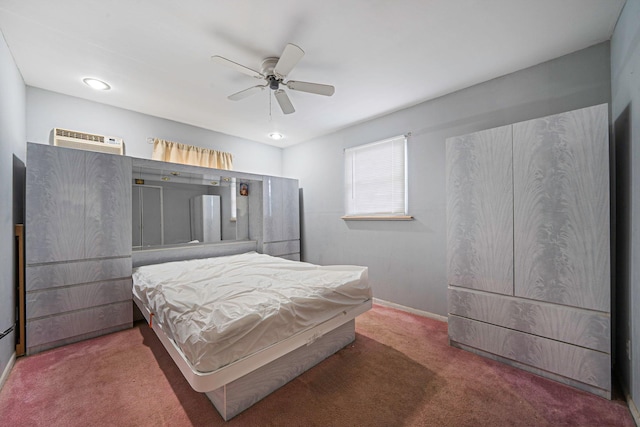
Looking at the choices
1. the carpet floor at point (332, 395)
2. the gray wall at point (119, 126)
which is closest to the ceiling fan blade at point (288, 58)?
the gray wall at point (119, 126)

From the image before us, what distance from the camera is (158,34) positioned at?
79.4 inches

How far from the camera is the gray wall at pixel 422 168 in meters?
2.32

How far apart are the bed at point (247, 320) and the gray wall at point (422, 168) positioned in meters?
Answer: 1.17

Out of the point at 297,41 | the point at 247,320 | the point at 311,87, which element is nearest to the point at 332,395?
the point at 247,320

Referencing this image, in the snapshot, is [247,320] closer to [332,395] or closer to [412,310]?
[332,395]

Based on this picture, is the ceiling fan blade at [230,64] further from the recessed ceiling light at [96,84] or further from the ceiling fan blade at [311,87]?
the recessed ceiling light at [96,84]

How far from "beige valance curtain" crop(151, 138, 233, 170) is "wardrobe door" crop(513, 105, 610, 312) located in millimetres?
4044

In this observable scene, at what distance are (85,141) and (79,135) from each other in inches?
4.7

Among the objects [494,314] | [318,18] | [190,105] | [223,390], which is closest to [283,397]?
[223,390]

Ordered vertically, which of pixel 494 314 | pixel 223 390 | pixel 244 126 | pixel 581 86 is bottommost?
pixel 223 390

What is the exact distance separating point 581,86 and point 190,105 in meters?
4.24

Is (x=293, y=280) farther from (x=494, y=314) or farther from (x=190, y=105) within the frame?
(x=190, y=105)

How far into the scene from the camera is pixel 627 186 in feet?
5.78

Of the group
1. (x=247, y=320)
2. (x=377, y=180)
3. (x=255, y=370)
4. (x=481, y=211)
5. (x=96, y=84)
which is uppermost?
(x=96, y=84)
